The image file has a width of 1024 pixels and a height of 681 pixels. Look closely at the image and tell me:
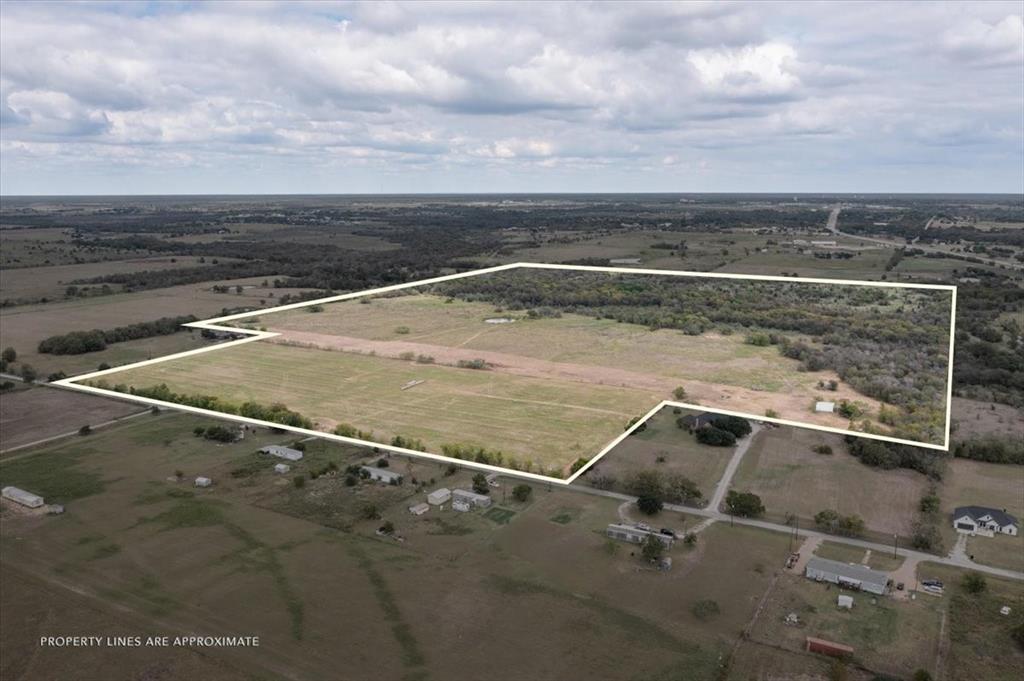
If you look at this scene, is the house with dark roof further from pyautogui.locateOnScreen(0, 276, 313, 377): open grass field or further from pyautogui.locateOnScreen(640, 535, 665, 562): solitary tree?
pyautogui.locateOnScreen(640, 535, 665, 562): solitary tree

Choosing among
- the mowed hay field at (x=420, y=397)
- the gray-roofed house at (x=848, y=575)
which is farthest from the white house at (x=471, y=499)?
the mowed hay field at (x=420, y=397)

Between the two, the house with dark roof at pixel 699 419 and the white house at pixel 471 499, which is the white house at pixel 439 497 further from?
the house with dark roof at pixel 699 419

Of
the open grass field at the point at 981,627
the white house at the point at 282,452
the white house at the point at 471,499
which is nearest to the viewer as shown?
the open grass field at the point at 981,627

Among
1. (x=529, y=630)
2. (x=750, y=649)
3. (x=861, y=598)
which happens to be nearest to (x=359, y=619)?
(x=529, y=630)

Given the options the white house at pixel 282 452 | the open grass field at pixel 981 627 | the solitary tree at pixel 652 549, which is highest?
the white house at pixel 282 452

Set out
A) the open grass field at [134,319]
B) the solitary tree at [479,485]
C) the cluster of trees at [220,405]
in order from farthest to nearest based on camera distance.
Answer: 1. the solitary tree at [479,485]
2. the open grass field at [134,319]
3. the cluster of trees at [220,405]

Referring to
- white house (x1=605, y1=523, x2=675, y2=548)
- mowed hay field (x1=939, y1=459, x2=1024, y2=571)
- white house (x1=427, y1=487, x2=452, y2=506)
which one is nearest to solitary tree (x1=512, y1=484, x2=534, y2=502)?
white house (x1=427, y1=487, x2=452, y2=506)

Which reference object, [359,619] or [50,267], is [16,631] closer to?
[359,619]

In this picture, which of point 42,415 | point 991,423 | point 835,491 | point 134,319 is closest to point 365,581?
point 134,319
